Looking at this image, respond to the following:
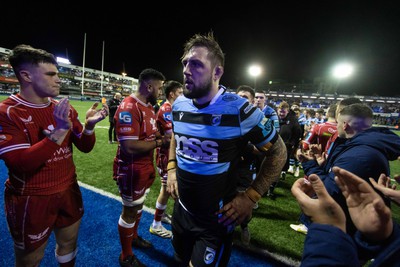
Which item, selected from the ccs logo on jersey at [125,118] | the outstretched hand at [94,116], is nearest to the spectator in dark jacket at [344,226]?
the outstretched hand at [94,116]

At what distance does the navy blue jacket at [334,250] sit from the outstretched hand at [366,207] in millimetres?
73

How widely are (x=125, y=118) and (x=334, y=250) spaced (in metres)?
2.37

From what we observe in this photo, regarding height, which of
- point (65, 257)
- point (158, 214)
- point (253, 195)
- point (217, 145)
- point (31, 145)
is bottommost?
point (158, 214)

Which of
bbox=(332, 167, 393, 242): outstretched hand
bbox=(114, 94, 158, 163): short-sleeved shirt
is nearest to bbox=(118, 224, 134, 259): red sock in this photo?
bbox=(114, 94, 158, 163): short-sleeved shirt

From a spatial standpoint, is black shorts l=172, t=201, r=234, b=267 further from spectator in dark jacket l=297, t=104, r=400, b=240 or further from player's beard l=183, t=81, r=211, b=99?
spectator in dark jacket l=297, t=104, r=400, b=240

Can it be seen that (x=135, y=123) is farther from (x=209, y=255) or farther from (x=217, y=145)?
(x=209, y=255)

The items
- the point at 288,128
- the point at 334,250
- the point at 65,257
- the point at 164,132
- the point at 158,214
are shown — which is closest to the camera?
Answer: the point at 334,250

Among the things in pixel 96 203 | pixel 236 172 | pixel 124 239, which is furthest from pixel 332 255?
pixel 96 203

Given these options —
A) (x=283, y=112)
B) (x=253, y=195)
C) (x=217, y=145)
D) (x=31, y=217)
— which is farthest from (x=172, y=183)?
(x=283, y=112)

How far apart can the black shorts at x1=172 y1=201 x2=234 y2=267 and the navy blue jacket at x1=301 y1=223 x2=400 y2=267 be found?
107cm

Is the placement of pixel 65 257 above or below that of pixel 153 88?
below

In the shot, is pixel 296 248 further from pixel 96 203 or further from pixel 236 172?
pixel 96 203

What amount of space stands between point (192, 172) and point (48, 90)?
1552 millimetres

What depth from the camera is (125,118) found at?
2557 millimetres
